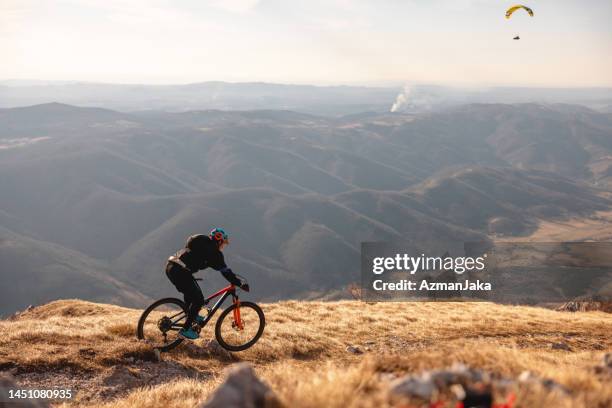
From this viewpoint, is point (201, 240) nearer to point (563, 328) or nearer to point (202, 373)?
point (202, 373)

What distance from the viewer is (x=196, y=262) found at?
37.6 feet

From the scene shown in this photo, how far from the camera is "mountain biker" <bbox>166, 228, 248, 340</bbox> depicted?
37.4 feet

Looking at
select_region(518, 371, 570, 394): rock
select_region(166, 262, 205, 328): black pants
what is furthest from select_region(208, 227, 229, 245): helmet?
select_region(518, 371, 570, 394): rock

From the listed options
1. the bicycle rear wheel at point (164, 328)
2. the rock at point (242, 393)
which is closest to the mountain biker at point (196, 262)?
the bicycle rear wheel at point (164, 328)

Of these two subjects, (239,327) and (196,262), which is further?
(239,327)

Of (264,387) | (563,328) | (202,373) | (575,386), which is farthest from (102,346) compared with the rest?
(563,328)

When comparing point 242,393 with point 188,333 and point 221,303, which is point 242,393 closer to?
point 188,333

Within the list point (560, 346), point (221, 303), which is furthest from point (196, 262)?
point (560, 346)

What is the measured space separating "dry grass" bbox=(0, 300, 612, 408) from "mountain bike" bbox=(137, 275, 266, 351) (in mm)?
373

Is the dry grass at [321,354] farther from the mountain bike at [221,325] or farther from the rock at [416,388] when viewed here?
the mountain bike at [221,325]

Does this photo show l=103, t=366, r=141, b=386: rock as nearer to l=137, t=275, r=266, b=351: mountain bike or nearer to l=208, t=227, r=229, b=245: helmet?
l=137, t=275, r=266, b=351: mountain bike

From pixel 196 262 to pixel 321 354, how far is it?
5285 mm

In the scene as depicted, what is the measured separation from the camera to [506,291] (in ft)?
583

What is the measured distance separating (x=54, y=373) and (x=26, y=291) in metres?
216
